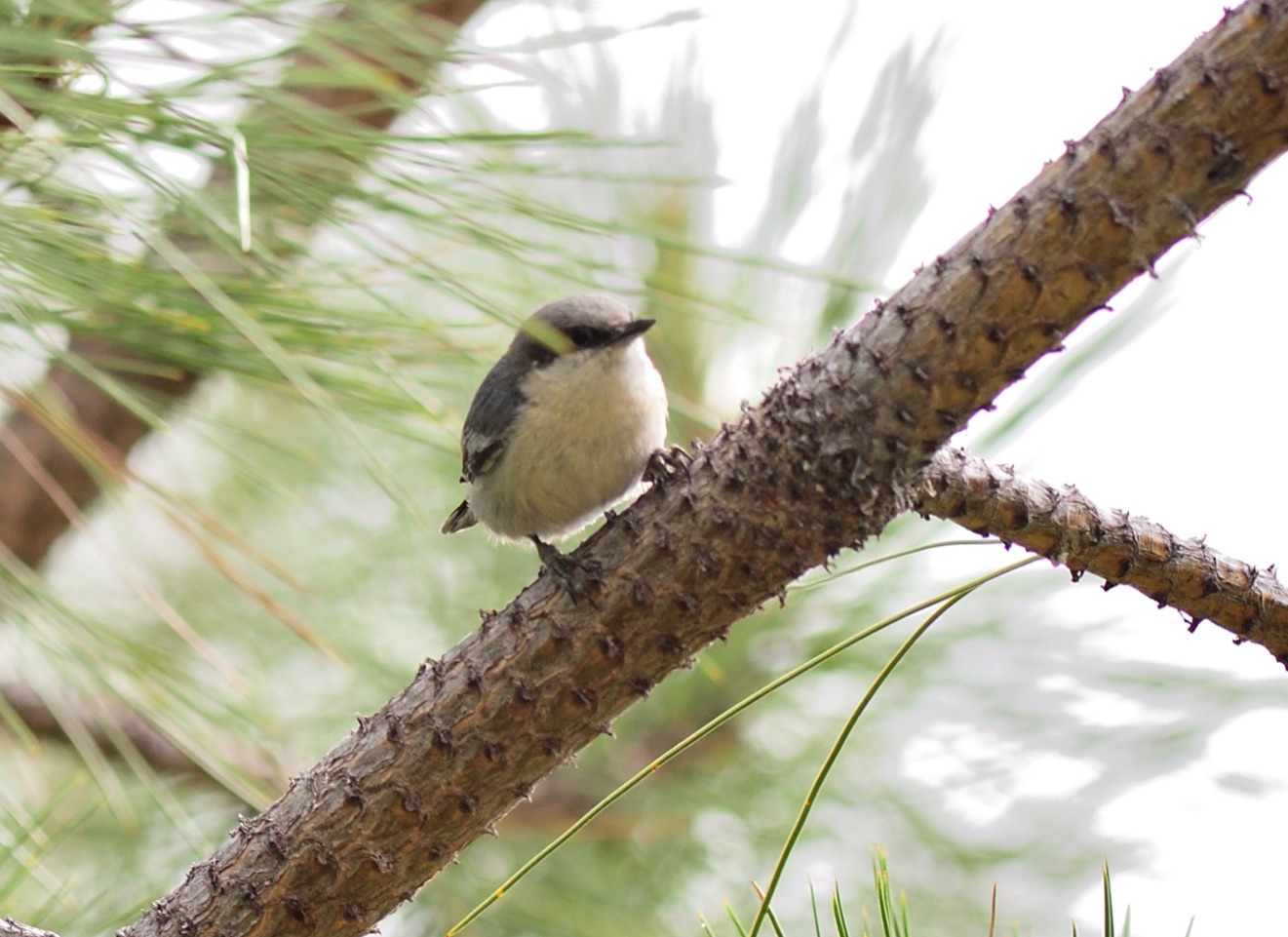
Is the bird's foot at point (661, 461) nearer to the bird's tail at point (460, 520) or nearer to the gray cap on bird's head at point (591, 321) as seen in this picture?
the gray cap on bird's head at point (591, 321)

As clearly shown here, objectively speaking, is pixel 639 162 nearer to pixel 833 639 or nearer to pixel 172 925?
pixel 833 639

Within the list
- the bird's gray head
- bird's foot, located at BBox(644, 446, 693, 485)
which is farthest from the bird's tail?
bird's foot, located at BBox(644, 446, 693, 485)

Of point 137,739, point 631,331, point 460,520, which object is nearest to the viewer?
point 631,331

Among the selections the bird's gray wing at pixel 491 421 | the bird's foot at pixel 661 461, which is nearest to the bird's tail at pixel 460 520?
the bird's gray wing at pixel 491 421

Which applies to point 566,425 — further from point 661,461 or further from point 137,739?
point 137,739

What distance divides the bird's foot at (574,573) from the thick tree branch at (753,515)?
0.03ft

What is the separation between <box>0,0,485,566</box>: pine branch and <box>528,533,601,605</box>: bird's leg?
33 cm

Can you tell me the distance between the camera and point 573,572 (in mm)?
956

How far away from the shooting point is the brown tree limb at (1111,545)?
35.6 inches

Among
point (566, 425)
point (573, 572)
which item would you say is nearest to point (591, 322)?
point (566, 425)

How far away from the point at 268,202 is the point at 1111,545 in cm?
92

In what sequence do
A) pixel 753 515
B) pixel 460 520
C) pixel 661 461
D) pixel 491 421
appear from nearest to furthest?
1. pixel 753 515
2. pixel 661 461
3. pixel 491 421
4. pixel 460 520

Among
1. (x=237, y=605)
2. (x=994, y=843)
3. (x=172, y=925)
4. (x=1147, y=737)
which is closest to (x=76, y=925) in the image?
(x=172, y=925)

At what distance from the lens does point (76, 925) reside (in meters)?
1.50
